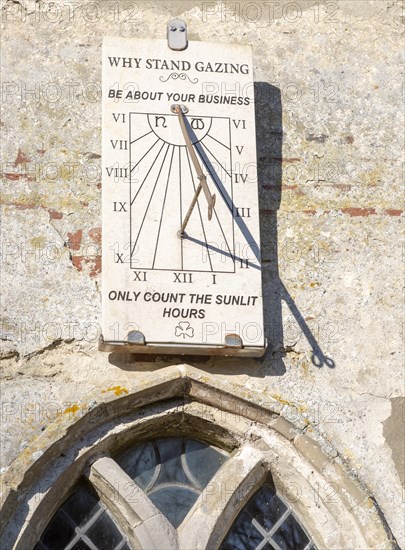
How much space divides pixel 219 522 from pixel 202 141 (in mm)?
1796

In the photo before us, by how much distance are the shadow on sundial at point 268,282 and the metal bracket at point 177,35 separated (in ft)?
1.52

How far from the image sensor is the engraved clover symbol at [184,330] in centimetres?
598

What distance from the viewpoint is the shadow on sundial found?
241 inches

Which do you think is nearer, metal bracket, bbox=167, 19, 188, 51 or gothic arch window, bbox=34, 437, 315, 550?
gothic arch window, bbox=34, 437, 315, 550

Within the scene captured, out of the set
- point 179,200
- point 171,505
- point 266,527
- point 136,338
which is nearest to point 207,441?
point 171,505

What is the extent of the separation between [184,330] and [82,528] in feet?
3.20

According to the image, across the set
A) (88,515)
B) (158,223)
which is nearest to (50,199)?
(158,223)

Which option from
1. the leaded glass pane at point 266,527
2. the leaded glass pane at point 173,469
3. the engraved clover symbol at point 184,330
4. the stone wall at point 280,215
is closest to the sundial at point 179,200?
the engraved clover symbol at point 184,330

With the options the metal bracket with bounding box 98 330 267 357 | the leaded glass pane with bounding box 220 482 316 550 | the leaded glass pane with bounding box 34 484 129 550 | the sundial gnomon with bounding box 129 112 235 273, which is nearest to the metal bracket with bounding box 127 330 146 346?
the metal bracket with bounding box 98 330 267 357

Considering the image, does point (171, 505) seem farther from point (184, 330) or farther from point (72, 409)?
point (184, 330)

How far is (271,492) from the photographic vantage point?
19.8 ft

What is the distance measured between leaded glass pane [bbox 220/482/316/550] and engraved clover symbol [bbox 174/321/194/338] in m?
0.77

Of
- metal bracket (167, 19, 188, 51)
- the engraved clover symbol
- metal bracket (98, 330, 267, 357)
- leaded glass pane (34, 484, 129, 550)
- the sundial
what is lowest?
leaded glass pane (34, 484, 129, 550)

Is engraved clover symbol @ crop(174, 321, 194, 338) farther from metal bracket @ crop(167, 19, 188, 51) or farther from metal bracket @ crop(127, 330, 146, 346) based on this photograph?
metal bracket @ crop(167, 19, 188, 51)
